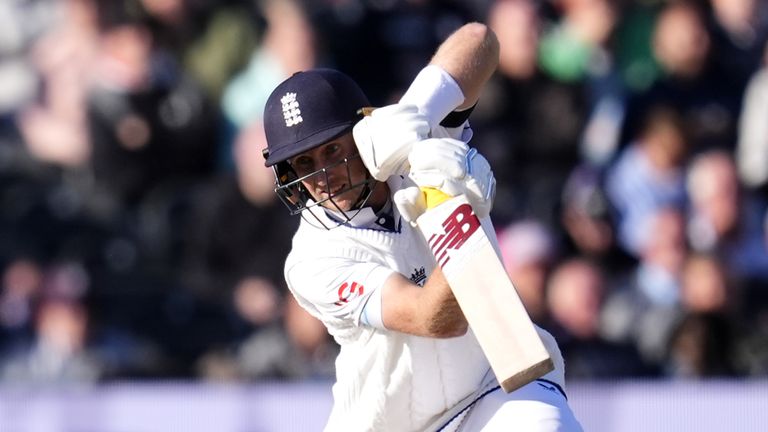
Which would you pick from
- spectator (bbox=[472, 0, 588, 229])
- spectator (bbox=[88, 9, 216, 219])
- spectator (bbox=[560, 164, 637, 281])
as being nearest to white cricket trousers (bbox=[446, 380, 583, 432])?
spectator (bbox=[560, 164, 637, 281])

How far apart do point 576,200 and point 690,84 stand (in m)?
0.92

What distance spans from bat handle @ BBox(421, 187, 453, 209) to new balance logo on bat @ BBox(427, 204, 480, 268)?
47 mm

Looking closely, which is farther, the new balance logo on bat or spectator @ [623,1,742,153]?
spectator @ [623,1,742,153]

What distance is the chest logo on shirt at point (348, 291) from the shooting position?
4.06m

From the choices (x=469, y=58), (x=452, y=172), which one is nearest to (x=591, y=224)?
(x=469, y=58)

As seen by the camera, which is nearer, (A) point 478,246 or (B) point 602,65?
(A) point 478,246

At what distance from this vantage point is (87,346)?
7.88 m

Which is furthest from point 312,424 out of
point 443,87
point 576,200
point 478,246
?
point 478,246

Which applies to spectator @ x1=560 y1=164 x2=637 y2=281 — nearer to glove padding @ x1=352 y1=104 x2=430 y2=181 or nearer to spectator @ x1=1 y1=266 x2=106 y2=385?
spectator @ x1=1 y1=266 x2=106 y2=385

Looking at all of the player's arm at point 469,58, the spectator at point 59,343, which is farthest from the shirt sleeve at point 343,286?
the spectator at point 59,343

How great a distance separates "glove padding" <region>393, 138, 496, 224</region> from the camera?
3441 mm

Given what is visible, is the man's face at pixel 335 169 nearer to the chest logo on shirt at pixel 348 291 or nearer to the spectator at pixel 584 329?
the chest logo on shirt at pixel 348 291

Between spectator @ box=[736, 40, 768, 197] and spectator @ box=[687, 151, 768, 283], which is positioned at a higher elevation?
spectator @ box=[736, 40, 768, 197]

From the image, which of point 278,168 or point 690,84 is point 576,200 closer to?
point 690,84
